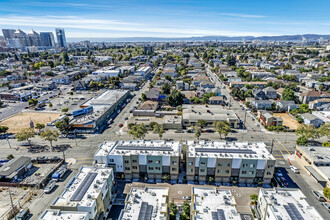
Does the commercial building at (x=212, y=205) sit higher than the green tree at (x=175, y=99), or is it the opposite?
the commercial building at (x=212, y=205)

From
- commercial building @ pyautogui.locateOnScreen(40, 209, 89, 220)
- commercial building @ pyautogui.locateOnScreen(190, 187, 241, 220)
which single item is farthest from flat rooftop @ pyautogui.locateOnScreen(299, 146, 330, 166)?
commercial building @ pyautogui.locateOnScreen(40, 209, 89, 220)

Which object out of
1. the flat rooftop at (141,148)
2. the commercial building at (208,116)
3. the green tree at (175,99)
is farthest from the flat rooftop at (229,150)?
the green tree at (175,99)

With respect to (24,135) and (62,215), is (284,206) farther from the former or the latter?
(24,135)

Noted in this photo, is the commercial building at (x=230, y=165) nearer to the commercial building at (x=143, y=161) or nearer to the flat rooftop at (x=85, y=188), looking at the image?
the commercial building at (x=143, y=161)

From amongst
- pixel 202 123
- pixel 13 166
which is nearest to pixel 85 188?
pixel 13 166

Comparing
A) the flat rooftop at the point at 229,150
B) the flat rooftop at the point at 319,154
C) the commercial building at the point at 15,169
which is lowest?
the commercial building at the point at 15,169

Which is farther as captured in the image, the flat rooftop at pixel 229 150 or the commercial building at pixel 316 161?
the flat rooftop at pixel 229 150

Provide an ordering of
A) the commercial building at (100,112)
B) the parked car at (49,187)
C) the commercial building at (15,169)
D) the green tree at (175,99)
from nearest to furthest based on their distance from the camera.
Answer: the parked car at (49,187) → the commercial building at (15,169) → the commercial building at (100,112) → the green tree at (175,99)

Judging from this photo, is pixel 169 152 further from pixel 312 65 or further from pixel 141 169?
pixel 312 65

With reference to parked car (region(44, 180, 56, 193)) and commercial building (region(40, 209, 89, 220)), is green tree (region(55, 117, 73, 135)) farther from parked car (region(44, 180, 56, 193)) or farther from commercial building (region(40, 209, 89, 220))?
commercial building (region(40, 209, 89, 220))
